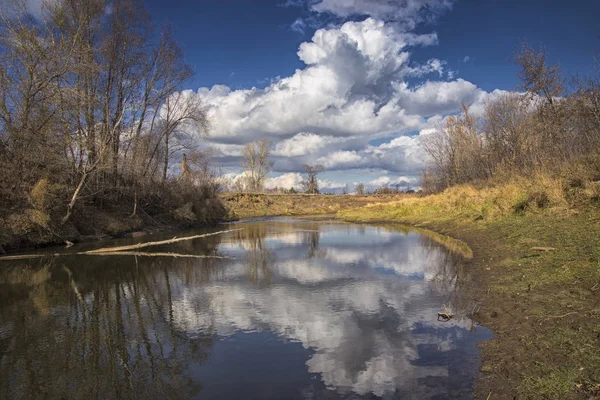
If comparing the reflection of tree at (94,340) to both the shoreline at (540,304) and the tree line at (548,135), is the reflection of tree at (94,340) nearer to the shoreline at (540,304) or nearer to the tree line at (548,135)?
the shoreline at (540,304)

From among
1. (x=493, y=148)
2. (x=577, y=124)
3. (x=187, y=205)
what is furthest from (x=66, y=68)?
(x=493, y=148)

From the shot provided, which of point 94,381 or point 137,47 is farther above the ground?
point 137,47

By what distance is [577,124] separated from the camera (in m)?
18.1

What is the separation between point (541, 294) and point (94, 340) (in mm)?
7465

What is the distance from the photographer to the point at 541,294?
6.55 m

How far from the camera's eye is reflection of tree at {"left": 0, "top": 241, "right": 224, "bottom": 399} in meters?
4.55

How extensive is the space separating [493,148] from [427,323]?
27526 mm

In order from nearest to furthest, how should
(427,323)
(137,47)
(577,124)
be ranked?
(427,323) < (577,124) < (137,47)

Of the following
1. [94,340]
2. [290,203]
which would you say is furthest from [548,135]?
[290,203]

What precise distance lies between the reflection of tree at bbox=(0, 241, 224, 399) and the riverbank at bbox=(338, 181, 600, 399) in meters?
3.86

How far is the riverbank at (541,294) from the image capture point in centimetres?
409

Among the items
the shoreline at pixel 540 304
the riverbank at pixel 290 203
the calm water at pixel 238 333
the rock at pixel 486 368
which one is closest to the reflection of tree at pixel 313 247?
the calm water at pixel 238 333

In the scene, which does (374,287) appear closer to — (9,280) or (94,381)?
(94,381)

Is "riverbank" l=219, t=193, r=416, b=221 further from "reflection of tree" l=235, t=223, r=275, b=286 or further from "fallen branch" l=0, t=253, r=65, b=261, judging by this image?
"fallen branch" l=0, t=253, r=65, b=261
